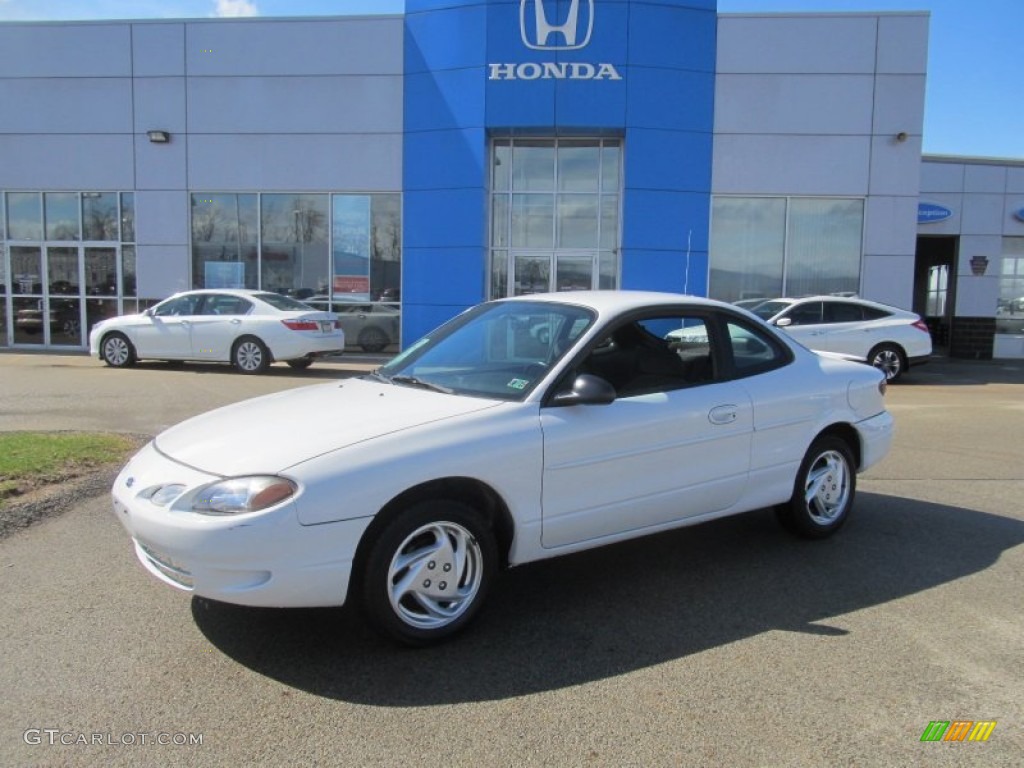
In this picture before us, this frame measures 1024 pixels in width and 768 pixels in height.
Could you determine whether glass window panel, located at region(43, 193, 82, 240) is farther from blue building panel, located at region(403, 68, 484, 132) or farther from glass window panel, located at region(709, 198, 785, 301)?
glass window panel, located at region(709, 198, 785, 301)

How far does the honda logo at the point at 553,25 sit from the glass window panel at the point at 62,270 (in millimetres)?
11785

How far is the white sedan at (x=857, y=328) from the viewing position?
14406 mm

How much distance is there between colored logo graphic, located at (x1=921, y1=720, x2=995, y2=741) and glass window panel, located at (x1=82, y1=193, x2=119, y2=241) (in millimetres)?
19674

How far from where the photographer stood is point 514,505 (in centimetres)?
371

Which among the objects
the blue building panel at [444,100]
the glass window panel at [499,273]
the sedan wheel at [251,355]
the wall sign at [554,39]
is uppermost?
the wall sign at [554,39]

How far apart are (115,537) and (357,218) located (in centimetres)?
1399

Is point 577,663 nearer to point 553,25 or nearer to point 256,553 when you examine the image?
point 256,553

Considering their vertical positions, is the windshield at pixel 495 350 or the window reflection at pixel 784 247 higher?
the window reflection at pixel 784 247

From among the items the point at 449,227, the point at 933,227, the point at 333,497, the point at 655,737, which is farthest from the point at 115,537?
the point at 933,227

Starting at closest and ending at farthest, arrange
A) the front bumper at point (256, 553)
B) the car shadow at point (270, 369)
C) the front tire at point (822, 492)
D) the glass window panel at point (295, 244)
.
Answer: the front bumper at point (256, 553) < the front tire at point (822, 492) < the car shadow at point (270, 369) < the glass window panel at point (295, 244)

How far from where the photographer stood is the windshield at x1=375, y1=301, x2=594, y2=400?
4094 millimetres

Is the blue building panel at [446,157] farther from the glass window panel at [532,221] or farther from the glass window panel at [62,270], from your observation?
the glass window panel at [62,270]

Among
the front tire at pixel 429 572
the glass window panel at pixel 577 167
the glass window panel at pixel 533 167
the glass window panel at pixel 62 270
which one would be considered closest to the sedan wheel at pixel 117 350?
the glass window panel at pixel 62 270

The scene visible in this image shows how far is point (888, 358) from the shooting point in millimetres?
14844
